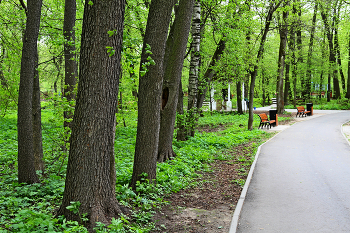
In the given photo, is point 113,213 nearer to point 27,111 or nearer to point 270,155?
point 27,111

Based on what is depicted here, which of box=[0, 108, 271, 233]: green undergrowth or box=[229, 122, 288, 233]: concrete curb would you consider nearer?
box=[0, 108, 271, 233]: green undergrowth

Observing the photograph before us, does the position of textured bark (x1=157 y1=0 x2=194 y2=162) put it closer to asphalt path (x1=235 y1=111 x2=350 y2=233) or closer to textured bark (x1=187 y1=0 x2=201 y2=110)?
asphalt path (x1=235 y1=111 x2=350 y2=233)

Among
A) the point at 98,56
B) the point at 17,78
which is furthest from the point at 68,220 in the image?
the point at 17,78

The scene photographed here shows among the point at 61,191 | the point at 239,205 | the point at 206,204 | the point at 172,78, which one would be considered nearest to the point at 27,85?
the point at 61,191

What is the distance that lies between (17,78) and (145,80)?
→ 17.3 feet

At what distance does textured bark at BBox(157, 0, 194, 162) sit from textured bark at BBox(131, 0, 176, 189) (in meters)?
2.08

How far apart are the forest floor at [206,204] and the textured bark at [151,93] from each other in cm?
103

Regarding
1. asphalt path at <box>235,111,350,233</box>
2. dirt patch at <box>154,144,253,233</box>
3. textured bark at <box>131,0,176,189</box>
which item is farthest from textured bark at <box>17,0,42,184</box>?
asphalt path at <box>235,111,350,233</box>

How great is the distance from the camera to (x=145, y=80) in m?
6.83

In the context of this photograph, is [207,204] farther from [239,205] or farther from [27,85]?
[27,85]

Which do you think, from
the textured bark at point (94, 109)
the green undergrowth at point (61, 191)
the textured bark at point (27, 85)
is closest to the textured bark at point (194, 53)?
the green undergrowth at point (61, 191)

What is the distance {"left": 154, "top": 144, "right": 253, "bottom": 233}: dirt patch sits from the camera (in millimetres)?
5434

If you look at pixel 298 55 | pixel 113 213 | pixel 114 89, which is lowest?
pixel 113 213

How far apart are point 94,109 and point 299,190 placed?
5830 mm
